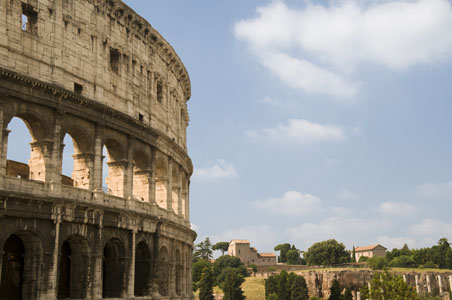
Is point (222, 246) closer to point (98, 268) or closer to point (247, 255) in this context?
point (247, 255)

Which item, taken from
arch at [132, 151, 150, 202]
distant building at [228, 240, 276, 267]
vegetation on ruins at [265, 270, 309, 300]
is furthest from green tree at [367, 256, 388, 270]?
arch at [132, 151, 150, 202]

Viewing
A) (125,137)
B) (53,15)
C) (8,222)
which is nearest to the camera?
(8,222)

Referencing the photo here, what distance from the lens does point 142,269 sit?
2723cm

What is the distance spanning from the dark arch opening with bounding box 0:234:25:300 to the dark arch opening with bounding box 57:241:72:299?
86.3 inches

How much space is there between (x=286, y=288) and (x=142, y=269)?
2123 inches

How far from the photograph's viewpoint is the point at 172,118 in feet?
106

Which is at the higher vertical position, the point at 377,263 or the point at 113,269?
the point at 377,263

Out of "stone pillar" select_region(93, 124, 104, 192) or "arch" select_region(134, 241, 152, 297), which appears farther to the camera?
"arch" select_region(134, 241, 152, 297)

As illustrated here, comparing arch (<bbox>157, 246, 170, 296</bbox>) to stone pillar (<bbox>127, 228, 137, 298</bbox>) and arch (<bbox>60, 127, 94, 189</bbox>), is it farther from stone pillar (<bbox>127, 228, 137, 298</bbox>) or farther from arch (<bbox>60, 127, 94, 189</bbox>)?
arch (<bbox>60, 127, 94, 189</bbox>)

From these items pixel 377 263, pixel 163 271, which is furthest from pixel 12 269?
pixel 377 263

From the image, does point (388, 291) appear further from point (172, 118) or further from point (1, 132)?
point (1, 132)

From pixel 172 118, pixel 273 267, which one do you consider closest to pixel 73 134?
pixel 172 118

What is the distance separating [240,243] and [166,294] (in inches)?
4070

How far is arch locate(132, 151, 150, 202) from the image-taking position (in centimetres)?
2794
